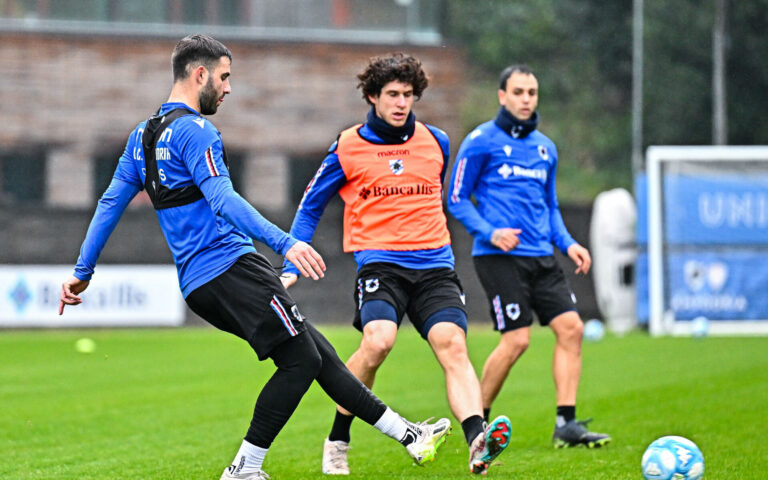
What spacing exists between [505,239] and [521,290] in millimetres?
433

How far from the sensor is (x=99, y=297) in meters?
20.6

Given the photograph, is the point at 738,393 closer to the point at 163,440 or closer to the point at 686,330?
the point at 163,440

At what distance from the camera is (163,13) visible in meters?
26.1

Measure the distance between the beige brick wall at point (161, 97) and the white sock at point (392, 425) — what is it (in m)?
20.3

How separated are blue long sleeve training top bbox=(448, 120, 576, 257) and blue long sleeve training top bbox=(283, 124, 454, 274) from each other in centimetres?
89

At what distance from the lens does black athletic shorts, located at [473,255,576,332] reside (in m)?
7.68

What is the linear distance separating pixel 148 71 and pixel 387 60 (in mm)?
20541

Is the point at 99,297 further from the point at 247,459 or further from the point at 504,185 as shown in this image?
the point at 247,459

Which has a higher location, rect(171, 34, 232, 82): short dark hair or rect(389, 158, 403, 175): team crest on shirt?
rect(171, 34, 232, 82): short dark hair

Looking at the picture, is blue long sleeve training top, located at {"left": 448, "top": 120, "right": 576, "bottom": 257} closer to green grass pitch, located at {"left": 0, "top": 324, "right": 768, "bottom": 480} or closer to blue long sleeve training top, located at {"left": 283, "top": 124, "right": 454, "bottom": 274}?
blue long sleeve training top, located at {"left": 283, "top": 124, "right": 454, "bottom": 274}

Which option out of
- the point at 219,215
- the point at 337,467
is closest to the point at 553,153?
the point at 337,467

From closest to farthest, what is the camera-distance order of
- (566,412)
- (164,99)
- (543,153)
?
(566,412)
(543,153)
(164,99)

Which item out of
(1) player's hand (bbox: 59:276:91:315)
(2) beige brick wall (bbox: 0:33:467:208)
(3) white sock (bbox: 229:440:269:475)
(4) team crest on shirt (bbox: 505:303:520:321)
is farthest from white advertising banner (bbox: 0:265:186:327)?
(3) white sock (bbox: 229:440:269:475)

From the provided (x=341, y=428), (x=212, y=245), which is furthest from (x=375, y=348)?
(x=212, y=245)
